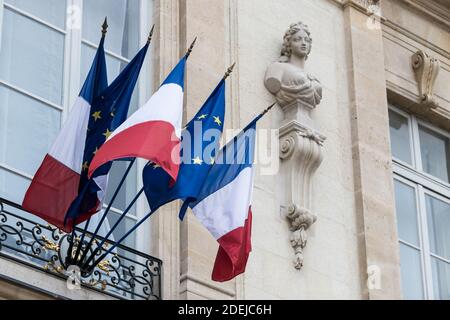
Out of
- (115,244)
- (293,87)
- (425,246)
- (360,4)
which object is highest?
(360,4)

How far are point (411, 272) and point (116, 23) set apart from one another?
9.42ft

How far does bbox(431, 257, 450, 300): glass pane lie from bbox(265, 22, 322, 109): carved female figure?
1.73m

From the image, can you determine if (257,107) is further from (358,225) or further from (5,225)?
(5,225)

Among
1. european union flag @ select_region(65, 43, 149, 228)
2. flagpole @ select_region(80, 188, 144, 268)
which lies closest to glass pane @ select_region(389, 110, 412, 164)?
flagpole @ select_region(80, 188, 144, 268)

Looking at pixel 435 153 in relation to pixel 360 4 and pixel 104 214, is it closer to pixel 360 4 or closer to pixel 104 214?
pixel 360 4

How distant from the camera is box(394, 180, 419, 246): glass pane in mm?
12914

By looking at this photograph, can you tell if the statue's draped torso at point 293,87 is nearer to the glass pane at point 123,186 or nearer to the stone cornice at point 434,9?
the glass pane at point 123,186

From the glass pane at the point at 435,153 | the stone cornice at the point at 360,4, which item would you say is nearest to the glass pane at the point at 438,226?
the glass pane at the point at 435,153

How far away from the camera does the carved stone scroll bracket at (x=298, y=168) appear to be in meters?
11.5

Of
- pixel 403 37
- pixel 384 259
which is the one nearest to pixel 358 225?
pixel 384 259

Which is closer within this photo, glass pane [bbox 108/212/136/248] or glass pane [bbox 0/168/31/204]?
glass pane [bbox 0/168/31/204]

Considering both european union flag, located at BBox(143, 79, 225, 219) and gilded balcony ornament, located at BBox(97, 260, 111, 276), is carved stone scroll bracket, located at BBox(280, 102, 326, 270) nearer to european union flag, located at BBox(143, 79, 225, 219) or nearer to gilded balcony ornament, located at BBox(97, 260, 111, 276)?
european union flag, located at BBox(143, 79, 225, 219)

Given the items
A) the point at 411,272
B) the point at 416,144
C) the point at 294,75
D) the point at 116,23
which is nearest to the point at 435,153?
the point at 416,144

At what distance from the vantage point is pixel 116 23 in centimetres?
1165
